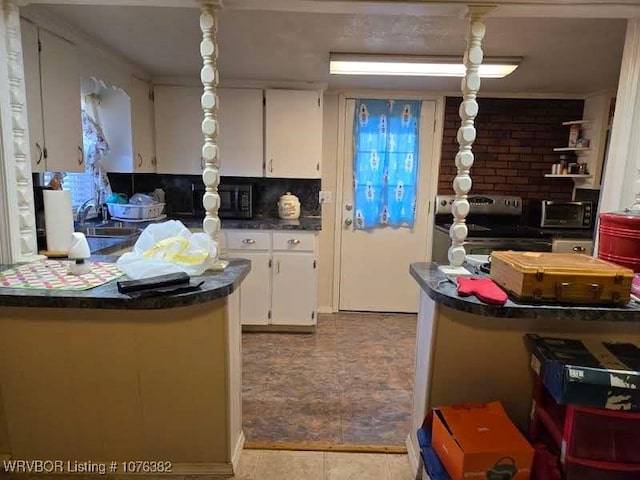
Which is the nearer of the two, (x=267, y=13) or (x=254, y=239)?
(x=267, y=13)

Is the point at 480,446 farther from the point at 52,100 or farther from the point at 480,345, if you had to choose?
the point at 52,100

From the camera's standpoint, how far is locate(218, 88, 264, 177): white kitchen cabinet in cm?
343

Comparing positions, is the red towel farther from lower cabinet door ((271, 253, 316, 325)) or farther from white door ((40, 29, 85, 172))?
white door ((40, 29, 85, 172))

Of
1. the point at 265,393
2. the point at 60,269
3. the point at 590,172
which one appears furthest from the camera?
the point at 590,172

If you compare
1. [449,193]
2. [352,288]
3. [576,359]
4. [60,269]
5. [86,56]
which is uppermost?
[86,56]

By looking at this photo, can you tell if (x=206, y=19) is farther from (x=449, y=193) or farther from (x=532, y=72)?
(x=449, y=193)

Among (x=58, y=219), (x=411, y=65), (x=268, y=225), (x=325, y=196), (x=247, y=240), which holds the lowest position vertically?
(x=247, y=240)

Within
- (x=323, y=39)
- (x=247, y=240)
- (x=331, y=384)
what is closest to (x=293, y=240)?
(x=247, y=240)

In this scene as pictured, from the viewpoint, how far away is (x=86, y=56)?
249 centimetres

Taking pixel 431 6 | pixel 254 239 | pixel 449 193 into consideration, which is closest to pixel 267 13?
pixel 431 6

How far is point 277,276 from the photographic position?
335cm

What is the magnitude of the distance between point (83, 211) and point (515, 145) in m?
3.71

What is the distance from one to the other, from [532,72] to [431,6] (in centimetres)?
170

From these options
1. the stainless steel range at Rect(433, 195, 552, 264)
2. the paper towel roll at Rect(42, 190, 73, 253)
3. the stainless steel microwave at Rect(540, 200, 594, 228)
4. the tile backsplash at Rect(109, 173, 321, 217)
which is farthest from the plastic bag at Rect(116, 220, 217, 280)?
the stainless steel microwave at Rect(540, 200, 594, 228)
